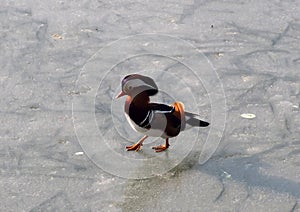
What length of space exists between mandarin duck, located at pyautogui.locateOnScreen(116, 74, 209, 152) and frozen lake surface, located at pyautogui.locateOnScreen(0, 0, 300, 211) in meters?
0.20

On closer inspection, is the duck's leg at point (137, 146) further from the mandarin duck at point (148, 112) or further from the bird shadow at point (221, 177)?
the bird shadow at point (221, 177)

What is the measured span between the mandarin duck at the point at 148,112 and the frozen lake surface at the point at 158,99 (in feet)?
0.66

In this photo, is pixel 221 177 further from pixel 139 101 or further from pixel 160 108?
pixel 139 101

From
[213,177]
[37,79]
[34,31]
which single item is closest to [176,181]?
[213,177]

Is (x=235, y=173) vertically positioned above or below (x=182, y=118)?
below

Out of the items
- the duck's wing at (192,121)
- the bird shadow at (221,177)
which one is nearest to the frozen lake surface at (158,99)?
the bird shadow at (221,177)

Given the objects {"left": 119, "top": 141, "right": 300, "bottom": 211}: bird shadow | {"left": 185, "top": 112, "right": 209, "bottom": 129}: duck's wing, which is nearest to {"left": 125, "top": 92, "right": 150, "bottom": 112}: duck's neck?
{"left": 185, "top": 112, "right": 209, "bottom": 129}: duck's wing

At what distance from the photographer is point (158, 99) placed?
3848 millimetres

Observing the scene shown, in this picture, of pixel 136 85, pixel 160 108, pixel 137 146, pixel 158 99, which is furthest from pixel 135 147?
pixel 158 99

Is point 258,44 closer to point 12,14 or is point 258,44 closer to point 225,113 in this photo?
point 225,113

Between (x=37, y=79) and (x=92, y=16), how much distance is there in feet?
3.22

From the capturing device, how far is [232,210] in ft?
9.91

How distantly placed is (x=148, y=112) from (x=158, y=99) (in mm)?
713

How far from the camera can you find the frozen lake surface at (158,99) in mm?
3117
